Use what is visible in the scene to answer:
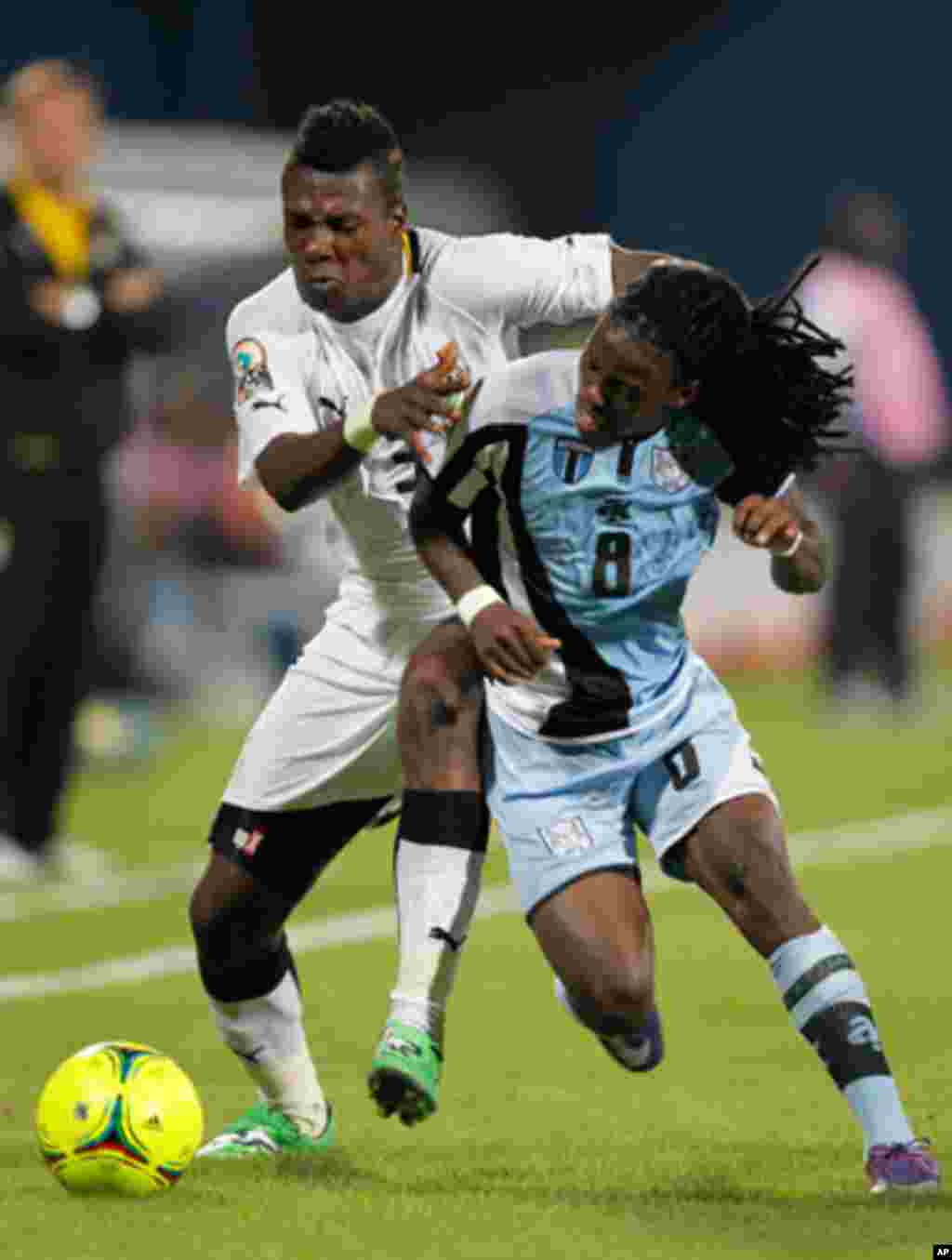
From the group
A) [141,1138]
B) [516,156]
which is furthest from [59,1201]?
[516,156]

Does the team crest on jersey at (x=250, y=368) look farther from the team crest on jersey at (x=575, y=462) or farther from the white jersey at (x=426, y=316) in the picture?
the team crest on jersey at (x=575, y=462)

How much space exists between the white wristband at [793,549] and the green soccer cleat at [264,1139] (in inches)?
67.9

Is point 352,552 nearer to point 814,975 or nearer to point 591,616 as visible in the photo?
point 591,616

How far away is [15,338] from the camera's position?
11.9 m

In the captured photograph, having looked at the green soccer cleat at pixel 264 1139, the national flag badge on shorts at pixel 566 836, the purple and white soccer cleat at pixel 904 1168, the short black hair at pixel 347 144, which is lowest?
the green soccer cleat at pixel 264 1139

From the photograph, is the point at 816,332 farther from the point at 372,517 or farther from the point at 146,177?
the point at 146,177

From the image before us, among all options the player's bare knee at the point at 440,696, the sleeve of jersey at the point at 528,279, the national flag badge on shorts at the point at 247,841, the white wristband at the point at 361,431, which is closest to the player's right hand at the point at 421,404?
the white wristband at the point at 361,431

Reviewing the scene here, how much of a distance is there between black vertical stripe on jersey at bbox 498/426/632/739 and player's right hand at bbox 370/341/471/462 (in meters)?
0.29

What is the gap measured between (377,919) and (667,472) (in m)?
4.91

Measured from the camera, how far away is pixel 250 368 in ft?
21.3

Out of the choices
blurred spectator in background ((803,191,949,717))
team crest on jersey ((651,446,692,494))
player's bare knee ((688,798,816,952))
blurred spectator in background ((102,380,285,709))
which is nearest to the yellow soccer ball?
player's bare knee ((688,798,816,952))

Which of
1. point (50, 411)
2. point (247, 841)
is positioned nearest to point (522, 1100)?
point (247, 841)

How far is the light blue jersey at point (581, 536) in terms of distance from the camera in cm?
619

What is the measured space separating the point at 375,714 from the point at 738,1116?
1.33 m
